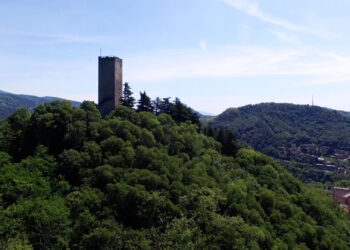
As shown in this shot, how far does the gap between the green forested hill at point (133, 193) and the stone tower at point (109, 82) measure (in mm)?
5382

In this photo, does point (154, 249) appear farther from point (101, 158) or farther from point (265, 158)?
point (265, 158)

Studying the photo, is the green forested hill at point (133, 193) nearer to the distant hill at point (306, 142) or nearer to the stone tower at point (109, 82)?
the stone tower at point (109, 82)

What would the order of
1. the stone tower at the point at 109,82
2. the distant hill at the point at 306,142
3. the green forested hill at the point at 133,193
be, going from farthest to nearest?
1. the distant hill at the point at 306,142
2. the stone tower at the point at 109,82
3. the green forested hill at the point at 133,193

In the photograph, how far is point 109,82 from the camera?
161 feet

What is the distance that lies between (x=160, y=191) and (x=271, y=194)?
13487 millimetres

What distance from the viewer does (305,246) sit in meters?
38.1

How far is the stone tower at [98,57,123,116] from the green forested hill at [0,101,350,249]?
5.38 metres

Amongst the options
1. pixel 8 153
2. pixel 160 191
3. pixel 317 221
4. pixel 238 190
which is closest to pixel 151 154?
pixel 160 191

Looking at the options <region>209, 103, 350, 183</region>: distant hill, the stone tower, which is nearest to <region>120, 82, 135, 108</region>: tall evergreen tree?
the stone tower

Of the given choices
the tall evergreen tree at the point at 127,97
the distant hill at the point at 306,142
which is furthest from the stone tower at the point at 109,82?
the distant hill at the point at 306,142

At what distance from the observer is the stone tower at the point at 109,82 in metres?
48.9

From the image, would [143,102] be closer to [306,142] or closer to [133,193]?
[133,193]

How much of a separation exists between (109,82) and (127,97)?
3.01 meters

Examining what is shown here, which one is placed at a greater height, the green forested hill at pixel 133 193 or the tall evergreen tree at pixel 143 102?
the tall evergreen tree at pixel 143 102
